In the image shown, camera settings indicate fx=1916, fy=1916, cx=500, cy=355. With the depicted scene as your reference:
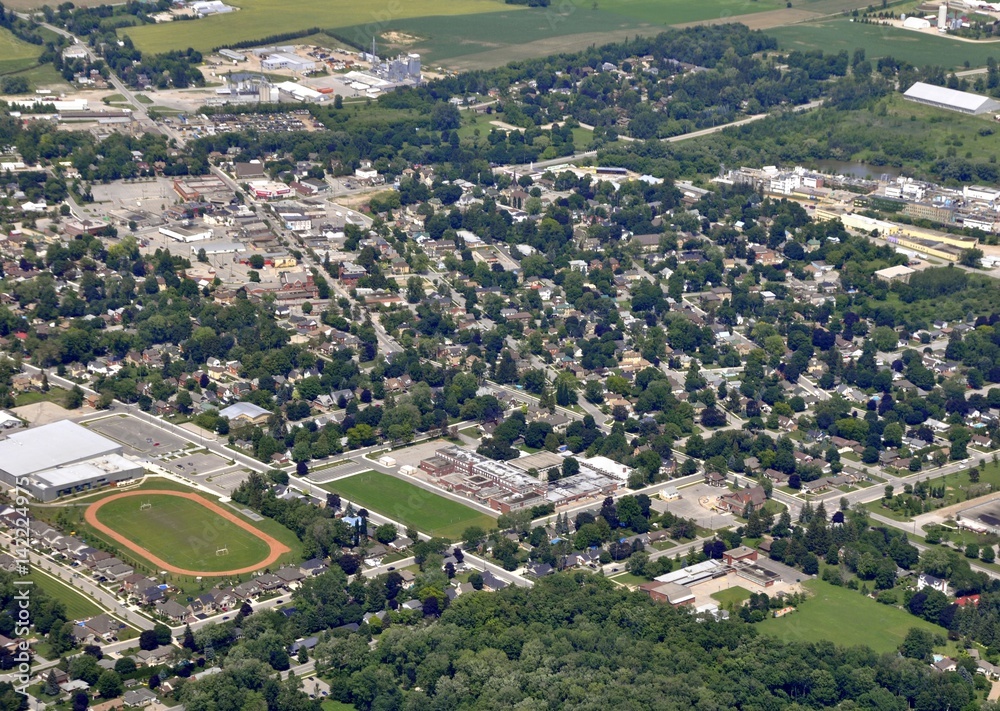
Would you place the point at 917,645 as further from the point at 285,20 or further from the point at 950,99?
the point at 285,20

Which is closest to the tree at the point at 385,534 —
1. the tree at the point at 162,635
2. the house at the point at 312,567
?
the house at the point at 312,567

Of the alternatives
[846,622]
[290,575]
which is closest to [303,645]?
[290,575]

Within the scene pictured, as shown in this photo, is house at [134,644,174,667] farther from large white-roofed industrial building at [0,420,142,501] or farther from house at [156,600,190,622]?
large white-roofed industrial building at [0,420,142,501]

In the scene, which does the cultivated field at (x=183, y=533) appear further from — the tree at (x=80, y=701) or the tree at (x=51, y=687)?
the tree at (x=80, y=701)

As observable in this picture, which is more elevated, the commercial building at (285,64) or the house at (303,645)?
the commercial building at (285,64)

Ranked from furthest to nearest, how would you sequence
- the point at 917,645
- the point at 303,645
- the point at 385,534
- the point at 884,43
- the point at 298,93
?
the point at 884,43 < the point at 298,93 < the point at 385,534 < the point at 917,645 < the point at 303,645

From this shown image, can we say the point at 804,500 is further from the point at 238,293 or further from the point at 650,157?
the point at 650,157

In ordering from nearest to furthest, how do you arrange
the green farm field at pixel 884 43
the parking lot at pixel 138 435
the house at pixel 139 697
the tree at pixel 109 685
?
the house at pixel 139 697 < the tree at pixel 109 685 < the parking lot at pixel 138 435 < the green farm field at pixel 884 43
